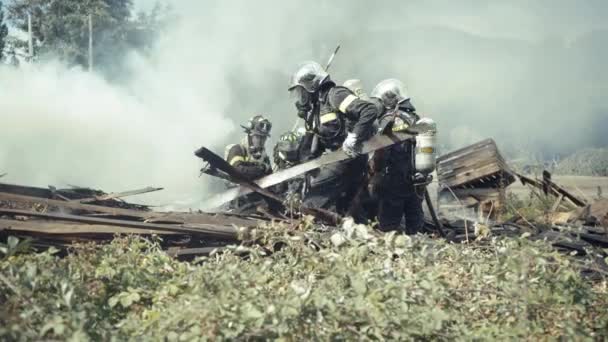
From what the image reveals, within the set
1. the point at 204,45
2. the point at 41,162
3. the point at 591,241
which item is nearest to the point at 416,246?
the point at 591,241

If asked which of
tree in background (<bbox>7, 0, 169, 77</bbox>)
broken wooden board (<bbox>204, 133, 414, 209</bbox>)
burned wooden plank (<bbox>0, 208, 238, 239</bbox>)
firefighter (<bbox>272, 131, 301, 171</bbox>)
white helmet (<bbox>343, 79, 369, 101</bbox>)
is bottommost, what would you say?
burned wooden plank (<bbox>0, 208, 238, 239</bbox>)

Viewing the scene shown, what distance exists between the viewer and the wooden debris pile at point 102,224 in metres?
4.84

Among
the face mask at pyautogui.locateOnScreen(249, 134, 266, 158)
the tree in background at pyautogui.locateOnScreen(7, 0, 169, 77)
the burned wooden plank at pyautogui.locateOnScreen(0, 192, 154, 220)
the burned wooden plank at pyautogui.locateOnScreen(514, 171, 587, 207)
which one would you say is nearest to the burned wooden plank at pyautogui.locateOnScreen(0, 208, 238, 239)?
the burned wooden plank at pyautogui.locateOnScreen(0, 192, 154, 220)

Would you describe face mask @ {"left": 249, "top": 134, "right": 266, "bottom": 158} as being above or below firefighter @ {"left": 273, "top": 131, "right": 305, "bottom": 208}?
above

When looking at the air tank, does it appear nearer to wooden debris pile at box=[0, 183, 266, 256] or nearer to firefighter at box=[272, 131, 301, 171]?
firefighter at box=[272, 131, 301, 171]

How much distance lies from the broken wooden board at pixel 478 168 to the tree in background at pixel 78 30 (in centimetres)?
1508

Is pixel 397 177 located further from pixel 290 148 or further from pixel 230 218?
pixel 230 218

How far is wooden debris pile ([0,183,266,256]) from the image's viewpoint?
484cm

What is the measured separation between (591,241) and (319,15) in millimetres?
17447

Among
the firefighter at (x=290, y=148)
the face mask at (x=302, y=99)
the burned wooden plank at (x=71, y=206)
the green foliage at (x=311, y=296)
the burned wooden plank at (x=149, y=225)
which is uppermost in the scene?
the face mask at (x=302, y=99)

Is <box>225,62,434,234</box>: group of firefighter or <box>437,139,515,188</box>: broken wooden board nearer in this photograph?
<box>225,62,434,234</box>: group of firefighter

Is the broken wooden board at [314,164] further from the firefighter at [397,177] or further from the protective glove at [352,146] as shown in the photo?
the firefighter at [397,177]

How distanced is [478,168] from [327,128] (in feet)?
12.9

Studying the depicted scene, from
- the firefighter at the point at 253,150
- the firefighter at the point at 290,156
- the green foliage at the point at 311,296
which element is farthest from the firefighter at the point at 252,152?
the green foliage at the point at 311,296
